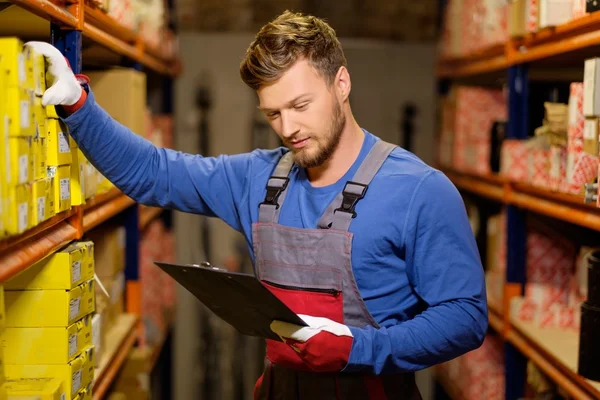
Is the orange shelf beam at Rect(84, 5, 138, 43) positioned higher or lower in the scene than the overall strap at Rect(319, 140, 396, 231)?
higher

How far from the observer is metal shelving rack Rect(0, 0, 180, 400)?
176 cm

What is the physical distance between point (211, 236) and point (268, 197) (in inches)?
120

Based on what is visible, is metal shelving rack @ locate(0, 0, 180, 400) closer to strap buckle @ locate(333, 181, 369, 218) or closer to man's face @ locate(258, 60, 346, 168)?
man's face @ locate(258, 60, 346, 168)

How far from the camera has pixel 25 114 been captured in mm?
1655

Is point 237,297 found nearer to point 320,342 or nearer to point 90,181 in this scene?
point 320,342

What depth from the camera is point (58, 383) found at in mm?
2002

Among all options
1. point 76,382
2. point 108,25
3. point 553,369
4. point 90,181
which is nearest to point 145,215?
point 108,25

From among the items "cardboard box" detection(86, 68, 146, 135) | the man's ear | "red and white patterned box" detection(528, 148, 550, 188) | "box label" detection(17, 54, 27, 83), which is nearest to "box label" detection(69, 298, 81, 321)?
"box label" detection(17, 54, 27, 83)

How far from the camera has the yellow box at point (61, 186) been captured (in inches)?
76.0

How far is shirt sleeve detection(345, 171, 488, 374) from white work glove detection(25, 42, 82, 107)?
3.05 ft

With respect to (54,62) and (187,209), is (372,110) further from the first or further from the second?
(54,62)

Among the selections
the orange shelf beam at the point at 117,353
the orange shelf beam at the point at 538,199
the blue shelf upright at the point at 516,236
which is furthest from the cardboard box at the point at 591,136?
the orange shelf beam at the point at 117,353

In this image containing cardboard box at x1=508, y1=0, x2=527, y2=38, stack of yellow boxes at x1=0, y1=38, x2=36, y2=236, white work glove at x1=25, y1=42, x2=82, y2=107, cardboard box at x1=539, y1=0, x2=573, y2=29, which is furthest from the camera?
cardboard box at x1=508, y1=0, x2=527, y2=38

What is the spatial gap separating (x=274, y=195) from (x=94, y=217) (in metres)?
0.65
